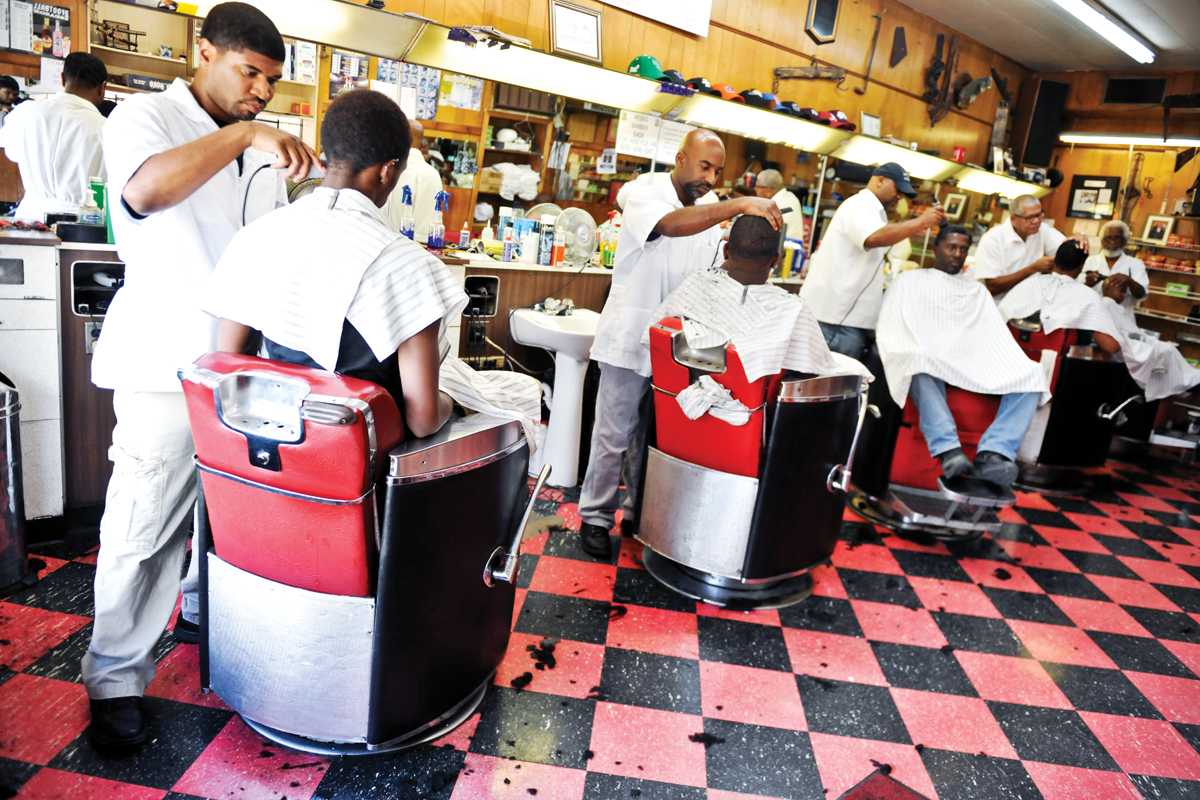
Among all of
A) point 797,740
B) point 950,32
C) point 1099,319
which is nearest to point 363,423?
point 797,740

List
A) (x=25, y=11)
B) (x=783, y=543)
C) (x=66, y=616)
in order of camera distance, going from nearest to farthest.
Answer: (x=66, y=616), (x=783, y=543), (x=25, y=11)

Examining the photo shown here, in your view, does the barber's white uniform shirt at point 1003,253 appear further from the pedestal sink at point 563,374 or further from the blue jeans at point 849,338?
the pedestal sink at point 563,374

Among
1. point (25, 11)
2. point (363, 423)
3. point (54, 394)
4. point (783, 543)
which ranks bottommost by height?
point (783, 543)

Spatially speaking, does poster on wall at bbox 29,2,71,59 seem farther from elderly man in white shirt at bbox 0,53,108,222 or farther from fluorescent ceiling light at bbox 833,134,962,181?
fluorescent ceiling light at bbox 833,134,962,181

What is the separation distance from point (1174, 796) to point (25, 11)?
5.61 m

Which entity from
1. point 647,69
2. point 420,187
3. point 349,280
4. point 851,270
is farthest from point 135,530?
point 647,69

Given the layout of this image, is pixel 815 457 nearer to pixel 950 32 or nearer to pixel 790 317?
pixel 790 317

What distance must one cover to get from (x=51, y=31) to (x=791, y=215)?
14.9 feet

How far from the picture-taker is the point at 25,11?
12.8 feet

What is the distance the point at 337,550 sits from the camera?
140 centimetres

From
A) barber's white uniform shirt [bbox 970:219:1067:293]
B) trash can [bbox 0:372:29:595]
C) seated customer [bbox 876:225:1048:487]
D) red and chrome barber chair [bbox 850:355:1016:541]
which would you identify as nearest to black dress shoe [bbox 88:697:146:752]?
trash can [bbox 0:372:29:595]

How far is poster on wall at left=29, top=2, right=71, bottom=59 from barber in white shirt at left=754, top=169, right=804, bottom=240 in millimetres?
4098

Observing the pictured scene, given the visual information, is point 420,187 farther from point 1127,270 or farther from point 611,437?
point 1127,270

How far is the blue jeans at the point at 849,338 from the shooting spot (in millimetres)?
3766
